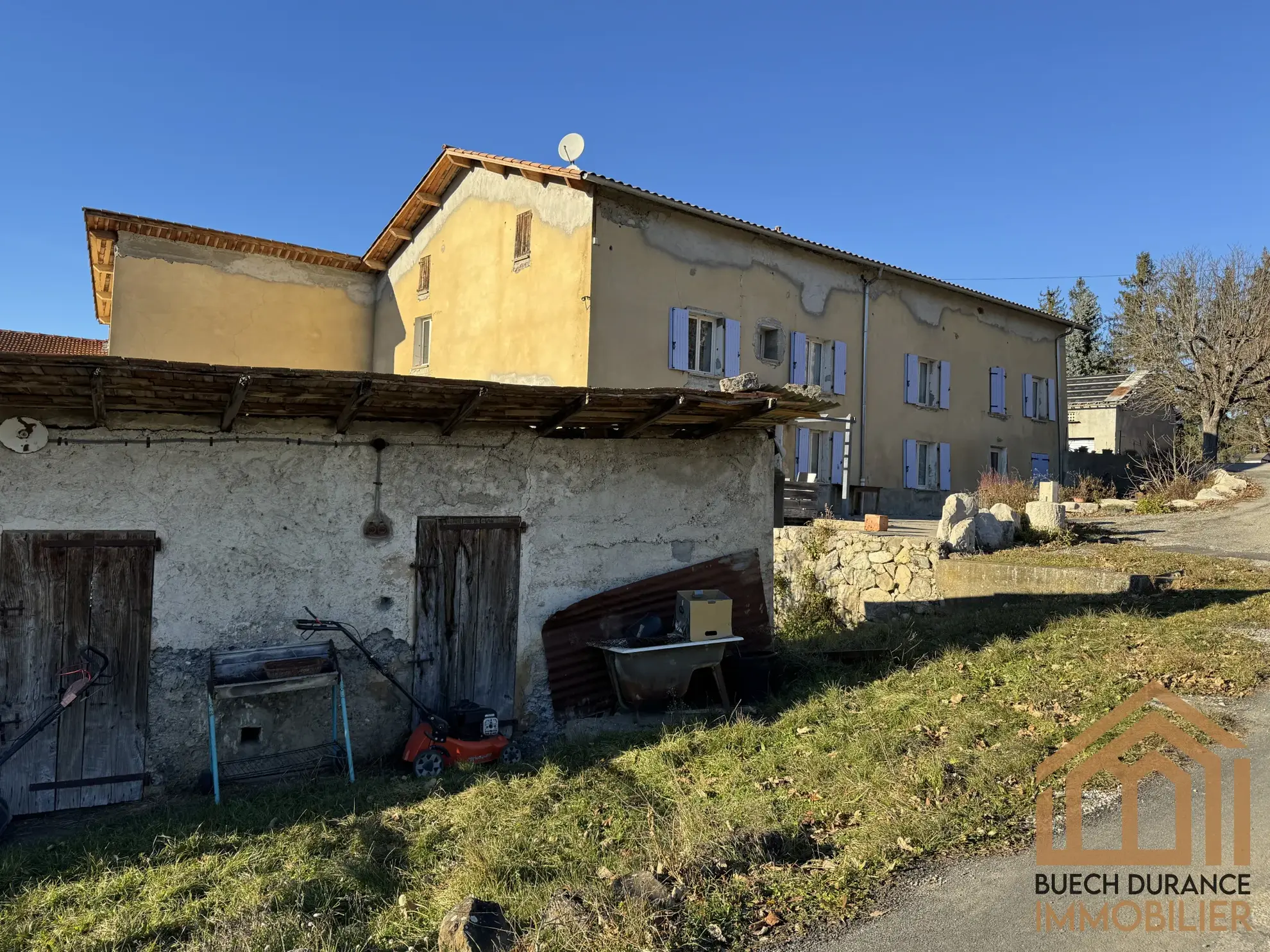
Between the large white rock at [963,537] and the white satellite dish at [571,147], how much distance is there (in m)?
9.53

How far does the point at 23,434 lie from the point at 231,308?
14310 mm

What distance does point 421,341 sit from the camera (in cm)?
2009

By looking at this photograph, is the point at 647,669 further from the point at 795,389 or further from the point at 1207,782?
the point at 1207,782

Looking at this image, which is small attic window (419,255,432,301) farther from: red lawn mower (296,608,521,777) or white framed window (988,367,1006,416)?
white framed window (988,367,1006,416)

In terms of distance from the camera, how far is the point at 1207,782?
4848mm

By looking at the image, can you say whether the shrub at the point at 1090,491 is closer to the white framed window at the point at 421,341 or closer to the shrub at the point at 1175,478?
the shrub at the point at 1175,478

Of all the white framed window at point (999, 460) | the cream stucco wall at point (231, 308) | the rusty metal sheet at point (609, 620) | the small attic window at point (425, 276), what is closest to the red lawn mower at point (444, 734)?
the rusty metal sheet at point (609, 620)

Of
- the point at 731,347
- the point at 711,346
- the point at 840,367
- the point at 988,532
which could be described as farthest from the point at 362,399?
the point at 840,367

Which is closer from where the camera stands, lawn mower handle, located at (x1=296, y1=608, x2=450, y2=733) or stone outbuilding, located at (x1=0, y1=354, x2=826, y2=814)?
stone outbuilding, located at (x1=0, y1=354, x2=826, y2=814)

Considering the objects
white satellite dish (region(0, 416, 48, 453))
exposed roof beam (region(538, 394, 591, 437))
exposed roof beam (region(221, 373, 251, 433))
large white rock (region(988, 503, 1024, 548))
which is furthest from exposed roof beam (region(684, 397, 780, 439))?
large white rock (region(988, 503, 1024, 548))

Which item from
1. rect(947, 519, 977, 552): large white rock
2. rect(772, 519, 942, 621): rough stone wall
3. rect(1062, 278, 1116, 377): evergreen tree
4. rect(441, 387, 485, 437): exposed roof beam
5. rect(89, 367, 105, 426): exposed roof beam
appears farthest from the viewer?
rect(1062, 278, 1116, 377): evergreen tree

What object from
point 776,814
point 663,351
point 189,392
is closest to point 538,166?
point 663,351

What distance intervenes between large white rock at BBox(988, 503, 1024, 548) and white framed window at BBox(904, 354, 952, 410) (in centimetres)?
772

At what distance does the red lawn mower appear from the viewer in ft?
21.3
